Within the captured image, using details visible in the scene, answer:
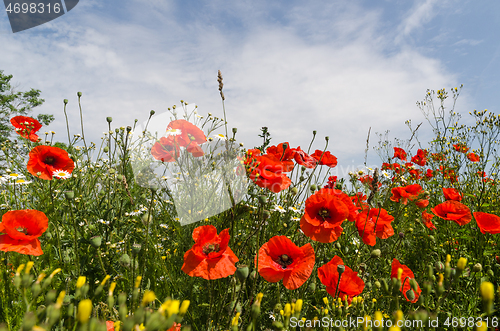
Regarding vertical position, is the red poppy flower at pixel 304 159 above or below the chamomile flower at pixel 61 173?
above

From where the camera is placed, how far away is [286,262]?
1701mm

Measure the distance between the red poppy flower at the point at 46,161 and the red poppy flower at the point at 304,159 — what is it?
2.08 m

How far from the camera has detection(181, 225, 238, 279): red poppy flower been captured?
1.42m

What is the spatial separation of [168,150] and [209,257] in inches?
55.2

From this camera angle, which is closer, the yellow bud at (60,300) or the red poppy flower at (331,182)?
the yellow bud at (60,300)

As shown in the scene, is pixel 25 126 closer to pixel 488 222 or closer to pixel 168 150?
Answer: pixel 168 150

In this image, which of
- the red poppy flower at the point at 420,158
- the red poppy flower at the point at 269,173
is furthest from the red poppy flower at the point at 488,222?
the red poppy flower at the point at 420,158

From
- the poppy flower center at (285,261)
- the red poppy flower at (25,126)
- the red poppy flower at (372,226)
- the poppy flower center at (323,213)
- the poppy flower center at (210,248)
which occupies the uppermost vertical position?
the red poppy flower at (25,126)

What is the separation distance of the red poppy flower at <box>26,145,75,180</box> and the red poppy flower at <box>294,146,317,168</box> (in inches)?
81.9

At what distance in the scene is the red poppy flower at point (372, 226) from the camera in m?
1.93

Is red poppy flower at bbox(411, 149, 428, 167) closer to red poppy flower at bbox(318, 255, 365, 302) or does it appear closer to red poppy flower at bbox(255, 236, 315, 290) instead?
red poppy flower at bbox(318, 255, 365, 302)

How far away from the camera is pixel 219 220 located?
7.38ft

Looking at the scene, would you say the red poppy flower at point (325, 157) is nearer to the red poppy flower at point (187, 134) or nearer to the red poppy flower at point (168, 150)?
the red poppy flower at point (187, 134)

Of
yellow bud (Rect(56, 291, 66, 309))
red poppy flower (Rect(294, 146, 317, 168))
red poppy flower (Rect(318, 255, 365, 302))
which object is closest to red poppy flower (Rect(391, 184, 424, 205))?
red poppy flower (Rect(294, 146, 317, 168))
